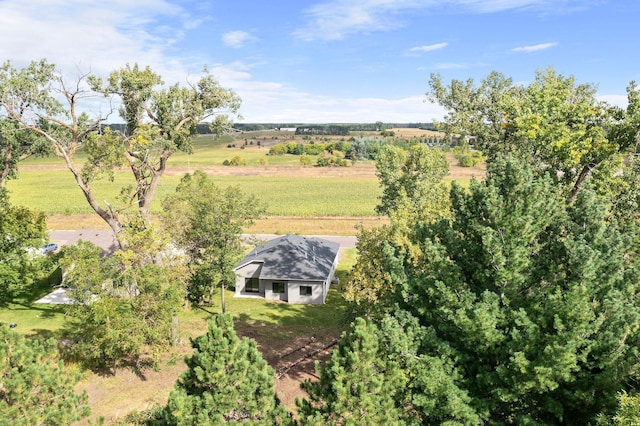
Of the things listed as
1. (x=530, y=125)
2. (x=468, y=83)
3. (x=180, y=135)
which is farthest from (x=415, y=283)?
(x=180, y=135)

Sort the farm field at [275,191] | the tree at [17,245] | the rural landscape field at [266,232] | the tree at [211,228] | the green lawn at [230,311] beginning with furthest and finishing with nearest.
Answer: the farm field at [275,191] → the green lawn at [230,311] → the tree at [17,245] → the tree at [211,228] → the rural landscape field at [266,232]

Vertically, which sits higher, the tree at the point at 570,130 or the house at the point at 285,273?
the tree at the point at 570,130

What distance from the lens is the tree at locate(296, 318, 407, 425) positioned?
10.8 meters

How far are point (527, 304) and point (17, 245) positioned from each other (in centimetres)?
3183

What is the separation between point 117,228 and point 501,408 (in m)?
23.3

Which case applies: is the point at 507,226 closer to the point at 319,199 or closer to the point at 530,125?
the point at 530,125

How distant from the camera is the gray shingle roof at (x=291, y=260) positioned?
34312 millimetres

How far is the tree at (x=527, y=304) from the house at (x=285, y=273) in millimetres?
20077

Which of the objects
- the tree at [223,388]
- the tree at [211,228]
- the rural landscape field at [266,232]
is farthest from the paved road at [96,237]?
the tree at [223,388]

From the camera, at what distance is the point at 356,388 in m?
11.0

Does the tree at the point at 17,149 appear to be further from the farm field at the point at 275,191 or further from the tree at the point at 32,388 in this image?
the tree at the point at 32,388

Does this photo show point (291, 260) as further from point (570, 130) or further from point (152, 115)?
point (570, 130)

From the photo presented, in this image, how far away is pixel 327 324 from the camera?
30422 mm

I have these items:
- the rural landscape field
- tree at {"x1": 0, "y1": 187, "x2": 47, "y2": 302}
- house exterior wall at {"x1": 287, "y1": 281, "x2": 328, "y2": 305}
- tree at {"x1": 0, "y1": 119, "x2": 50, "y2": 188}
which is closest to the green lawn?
the rural landscape field
